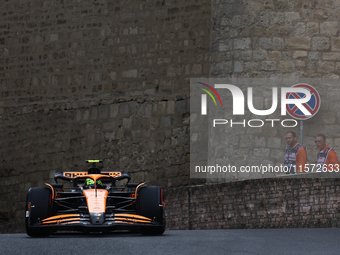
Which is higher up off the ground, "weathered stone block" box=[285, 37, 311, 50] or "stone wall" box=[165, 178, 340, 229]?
"weathered stone block" box=[285, 37, 311, 50]

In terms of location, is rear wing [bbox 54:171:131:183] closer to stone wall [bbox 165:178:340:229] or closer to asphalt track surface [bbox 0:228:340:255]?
asphalt track surface [bbox 0:228:340:255]

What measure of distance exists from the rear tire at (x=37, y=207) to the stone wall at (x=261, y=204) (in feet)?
14.6

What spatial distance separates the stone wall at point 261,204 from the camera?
1333 centimetres

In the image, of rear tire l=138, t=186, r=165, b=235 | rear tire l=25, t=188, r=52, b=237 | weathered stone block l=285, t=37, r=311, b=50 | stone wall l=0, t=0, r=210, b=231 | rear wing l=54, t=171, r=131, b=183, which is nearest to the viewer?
rear tire l=25, t=188, r=52, b=237

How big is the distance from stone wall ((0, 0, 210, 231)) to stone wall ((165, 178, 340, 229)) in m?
3.13

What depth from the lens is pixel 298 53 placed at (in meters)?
16.2

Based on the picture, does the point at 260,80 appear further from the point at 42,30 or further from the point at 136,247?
the point at 136,247

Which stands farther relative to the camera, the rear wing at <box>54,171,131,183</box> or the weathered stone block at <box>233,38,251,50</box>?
the weathered stone block at <box>233,38,251,50</box>

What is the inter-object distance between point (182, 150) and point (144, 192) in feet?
23.3

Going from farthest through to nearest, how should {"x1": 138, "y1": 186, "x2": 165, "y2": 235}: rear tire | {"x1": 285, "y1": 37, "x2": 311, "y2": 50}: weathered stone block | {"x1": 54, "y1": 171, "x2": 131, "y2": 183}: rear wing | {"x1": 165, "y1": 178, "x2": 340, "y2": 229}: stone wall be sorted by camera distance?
1. {"x1": 285, "y1": 37, "x2": 311, "y2": 50}: weathered stone block
2. {"x1": 165, "y1": 178, "x2": 340, "y2": 229}: stone wall
3. {"x1": 54, "y1": 171, "x2": 131, "y2": 183}: rear wing
4. {"x1": 138, "y1": 186, "x2": 165, "y2": 235}: rear tire

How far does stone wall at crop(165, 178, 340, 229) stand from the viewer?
1333 centimetres
